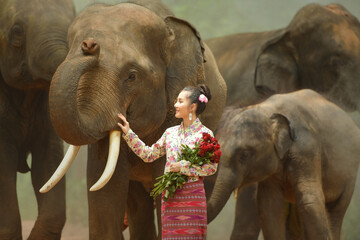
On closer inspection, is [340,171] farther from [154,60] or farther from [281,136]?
[154,60]

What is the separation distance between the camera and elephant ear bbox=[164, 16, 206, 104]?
4641 mm

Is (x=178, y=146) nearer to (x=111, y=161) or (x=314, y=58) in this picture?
(x=111, y=161)

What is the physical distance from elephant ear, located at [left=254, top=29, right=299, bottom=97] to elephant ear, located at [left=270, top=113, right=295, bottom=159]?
1750 mm

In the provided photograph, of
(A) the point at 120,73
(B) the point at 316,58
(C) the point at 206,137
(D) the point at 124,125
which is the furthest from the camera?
(B) the point at 316,58

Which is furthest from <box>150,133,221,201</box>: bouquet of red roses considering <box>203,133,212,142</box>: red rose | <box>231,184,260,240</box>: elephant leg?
<box>231,184,260,240</box>: elephant leg

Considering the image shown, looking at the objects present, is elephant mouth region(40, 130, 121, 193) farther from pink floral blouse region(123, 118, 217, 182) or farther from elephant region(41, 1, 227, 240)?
pink floral blouse region(123, 118, 217, 182)

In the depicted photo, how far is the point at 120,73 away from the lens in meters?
4.22

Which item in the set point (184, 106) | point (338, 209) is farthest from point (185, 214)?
point (338, 209)

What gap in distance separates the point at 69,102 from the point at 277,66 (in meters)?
3.94

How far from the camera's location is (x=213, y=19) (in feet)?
37.8

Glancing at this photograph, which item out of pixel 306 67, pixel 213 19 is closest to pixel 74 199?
pixel 213 19

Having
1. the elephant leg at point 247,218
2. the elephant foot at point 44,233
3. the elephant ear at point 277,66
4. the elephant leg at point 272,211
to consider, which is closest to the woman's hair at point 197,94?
the elephant foot at point 44,233

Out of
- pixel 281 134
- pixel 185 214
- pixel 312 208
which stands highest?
pixel 185 214

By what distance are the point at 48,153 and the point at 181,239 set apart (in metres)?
1.90
